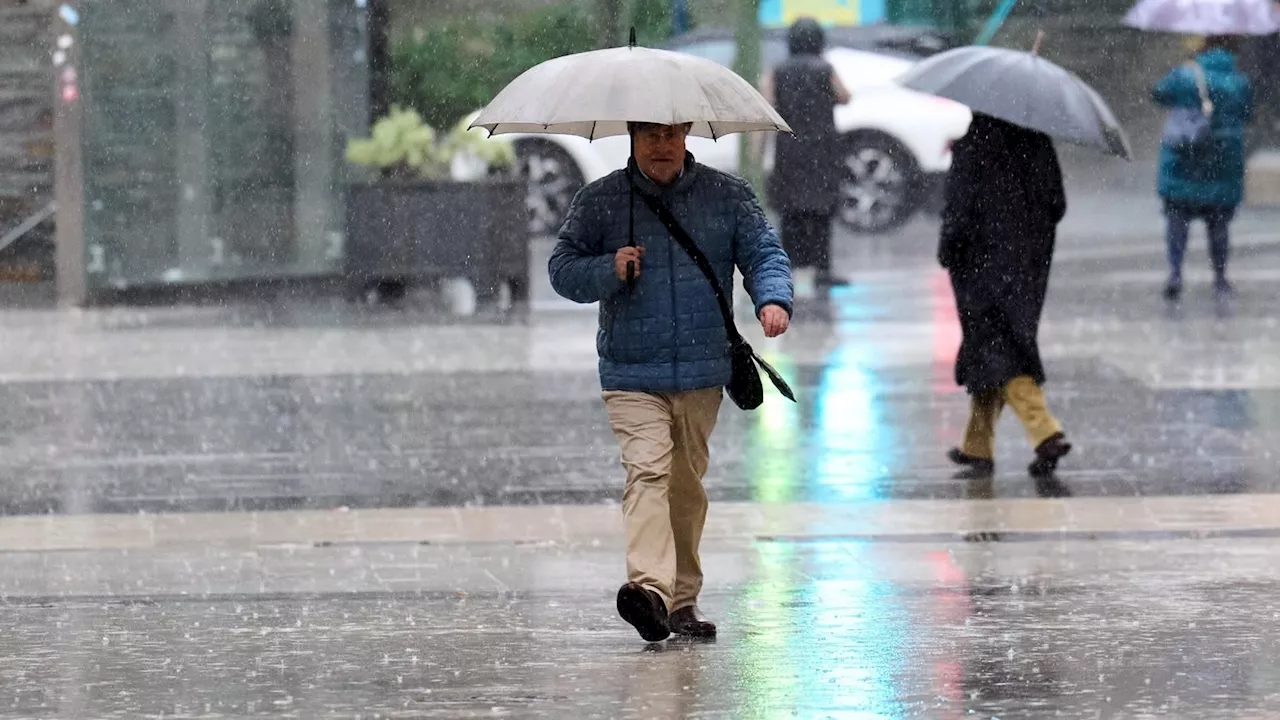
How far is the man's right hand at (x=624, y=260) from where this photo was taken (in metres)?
6.88

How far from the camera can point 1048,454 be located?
1030 cm

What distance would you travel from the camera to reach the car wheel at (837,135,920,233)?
1844 centimetres

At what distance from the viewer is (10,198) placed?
1798 centimetres

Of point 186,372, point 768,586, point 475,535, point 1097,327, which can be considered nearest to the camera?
point 768,586

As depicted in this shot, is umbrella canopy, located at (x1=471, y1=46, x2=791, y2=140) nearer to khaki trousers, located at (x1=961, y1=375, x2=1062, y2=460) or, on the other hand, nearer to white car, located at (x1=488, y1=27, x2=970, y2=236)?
khaki trousers, located at (x1=961, y1=375, x2=1062, y2=460)

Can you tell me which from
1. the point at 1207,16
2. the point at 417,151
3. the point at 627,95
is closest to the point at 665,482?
the point at 627,95

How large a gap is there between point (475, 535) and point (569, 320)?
292 inches

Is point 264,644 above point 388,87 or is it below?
below

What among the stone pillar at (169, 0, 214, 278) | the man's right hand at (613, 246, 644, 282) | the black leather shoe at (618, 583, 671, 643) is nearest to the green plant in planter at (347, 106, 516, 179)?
the stone pillar at (169, 0, 214, 278)

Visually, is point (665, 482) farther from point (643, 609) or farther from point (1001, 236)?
point (1001, 236)

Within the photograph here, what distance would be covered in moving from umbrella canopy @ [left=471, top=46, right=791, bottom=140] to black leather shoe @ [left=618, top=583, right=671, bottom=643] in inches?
49.9

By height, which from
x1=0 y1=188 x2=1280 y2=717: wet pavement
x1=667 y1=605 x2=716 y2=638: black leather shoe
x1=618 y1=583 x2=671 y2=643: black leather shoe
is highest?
x1=618 y1=583 x2=671 y2=643: black leather shoe

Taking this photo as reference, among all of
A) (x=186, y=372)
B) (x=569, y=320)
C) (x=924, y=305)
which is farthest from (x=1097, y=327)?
(x=186, y=372)

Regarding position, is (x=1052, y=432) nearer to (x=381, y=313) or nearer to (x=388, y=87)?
(x=381, y=313)
